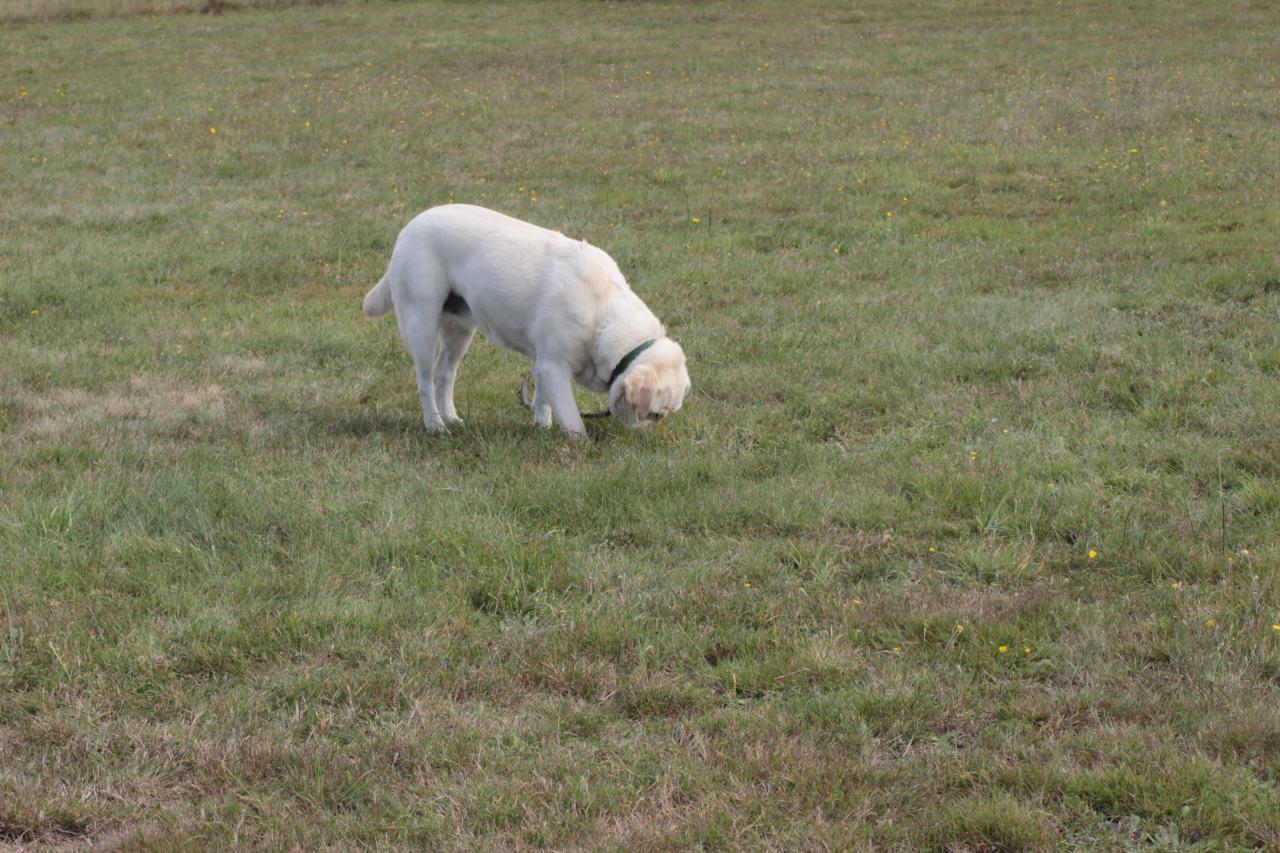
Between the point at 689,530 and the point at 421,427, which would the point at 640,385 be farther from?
the point at 421,427

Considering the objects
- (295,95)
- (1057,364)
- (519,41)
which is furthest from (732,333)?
(519,41)

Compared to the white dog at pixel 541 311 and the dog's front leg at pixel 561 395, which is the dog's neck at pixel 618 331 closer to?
the white dog at pixel 541 311

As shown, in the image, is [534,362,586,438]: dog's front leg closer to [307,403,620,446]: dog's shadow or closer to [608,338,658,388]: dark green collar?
[307,403,620,446]: dog's shadow

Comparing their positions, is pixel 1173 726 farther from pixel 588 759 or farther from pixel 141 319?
pixel 141 319

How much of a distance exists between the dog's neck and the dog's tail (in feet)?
4.87

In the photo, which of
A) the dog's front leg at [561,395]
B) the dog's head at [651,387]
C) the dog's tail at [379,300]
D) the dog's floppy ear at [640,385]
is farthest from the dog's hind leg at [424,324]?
the dog's floppy ear at [640,385]

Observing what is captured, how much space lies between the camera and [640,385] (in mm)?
6648

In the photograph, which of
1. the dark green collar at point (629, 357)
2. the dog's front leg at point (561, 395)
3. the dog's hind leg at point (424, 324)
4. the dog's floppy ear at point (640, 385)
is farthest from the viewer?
the dog's hind leg at point (424, 324)

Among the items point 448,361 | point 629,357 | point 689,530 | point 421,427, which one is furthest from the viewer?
point 448,361

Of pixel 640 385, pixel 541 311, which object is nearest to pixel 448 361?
pixel 541 311

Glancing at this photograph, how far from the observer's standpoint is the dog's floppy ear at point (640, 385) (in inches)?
262

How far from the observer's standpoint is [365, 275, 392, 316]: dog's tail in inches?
306

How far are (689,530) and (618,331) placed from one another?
4.97ft

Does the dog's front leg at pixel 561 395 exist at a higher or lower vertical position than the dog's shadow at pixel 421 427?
higher
